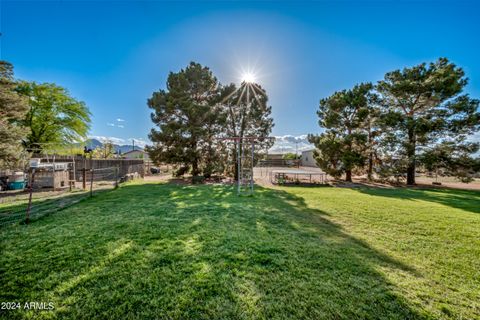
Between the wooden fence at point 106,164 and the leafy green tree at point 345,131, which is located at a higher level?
the leafy green tree at point 345,131

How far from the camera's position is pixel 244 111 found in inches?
570

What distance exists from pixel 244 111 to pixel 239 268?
1315cm

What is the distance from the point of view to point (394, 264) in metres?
2.68

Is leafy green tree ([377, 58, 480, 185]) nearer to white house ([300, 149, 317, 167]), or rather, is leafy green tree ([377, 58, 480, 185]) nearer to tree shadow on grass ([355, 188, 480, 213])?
tree shadow on grass ([355, 188, 480, 213])

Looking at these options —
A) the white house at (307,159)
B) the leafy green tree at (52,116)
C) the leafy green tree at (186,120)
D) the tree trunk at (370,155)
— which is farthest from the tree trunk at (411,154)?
the leafy green tree at (52,116)

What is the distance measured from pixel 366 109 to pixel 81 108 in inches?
1005

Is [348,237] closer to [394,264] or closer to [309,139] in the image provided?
[394,264]

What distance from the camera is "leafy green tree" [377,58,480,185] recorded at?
1188cm

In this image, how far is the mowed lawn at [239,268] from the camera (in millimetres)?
1775

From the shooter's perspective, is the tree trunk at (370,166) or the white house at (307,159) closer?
the tree trunk at (370,166)

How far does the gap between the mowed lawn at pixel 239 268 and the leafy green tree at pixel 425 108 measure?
10.6m

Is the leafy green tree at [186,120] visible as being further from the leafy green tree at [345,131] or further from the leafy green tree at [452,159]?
A: the leafy green tree at [452,159]

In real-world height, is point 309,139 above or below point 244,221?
above

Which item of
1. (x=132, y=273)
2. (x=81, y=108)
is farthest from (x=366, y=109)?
(x=81, y=108)
